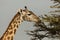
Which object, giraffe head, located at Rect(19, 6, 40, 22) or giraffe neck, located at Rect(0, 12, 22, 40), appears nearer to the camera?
giraffe neck, located at Rect(0, 12, 22, 40)

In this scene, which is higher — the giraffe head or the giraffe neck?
the giraffe head

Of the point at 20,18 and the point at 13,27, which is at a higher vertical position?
the point at 20,18

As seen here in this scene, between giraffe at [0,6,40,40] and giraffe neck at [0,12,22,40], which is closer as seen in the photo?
giraffe neck at [0,12,22,40]

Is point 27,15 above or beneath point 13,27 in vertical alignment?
above

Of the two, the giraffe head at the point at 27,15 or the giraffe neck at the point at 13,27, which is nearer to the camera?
the giraffe neck at the point at 13,27

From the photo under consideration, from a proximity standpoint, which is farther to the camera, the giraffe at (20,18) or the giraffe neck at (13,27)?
the giraffe at (20,18)

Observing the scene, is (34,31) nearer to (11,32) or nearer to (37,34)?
(37,34)

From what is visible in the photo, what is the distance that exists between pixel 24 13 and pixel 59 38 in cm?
101

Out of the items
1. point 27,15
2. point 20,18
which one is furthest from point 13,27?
point 27,15

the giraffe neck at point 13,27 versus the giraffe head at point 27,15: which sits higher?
the giraffe head at point 27,15

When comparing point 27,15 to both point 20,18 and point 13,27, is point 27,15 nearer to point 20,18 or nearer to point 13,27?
point 20,18

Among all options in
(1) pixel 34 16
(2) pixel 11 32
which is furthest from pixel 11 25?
(1) pixel 34 16

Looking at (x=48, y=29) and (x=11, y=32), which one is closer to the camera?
(x=48, y=29)

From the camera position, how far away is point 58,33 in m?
4.44
